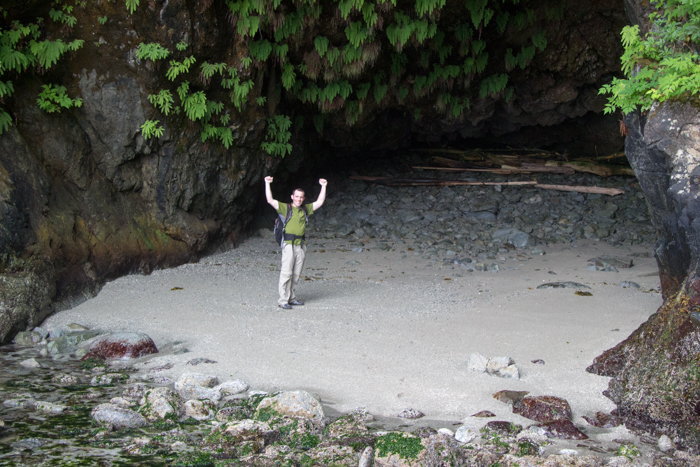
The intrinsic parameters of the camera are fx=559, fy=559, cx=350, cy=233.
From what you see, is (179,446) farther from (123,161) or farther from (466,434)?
(123,161)

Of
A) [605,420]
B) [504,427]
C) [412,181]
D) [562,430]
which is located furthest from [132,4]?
[412,181]

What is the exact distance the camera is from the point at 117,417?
444 centimetres

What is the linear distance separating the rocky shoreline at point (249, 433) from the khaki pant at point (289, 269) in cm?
245

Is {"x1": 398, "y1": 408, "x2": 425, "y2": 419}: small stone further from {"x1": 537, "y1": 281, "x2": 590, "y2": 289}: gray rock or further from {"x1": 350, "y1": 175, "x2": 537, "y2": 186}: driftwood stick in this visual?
{"x1": 350, "y1": 175, "x2": 537, "y2": 186}: driftwood stick

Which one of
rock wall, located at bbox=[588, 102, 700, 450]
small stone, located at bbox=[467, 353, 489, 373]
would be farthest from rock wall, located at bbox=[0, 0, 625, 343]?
rock wall, located at bbox=[588, 102, 700, 450]

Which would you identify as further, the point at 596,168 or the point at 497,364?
the point at 596,168

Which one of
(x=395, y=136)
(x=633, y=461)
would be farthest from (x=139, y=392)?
(x=395, y=136)

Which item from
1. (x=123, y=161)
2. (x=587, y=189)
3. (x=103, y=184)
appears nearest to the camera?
(x=103, y=184)

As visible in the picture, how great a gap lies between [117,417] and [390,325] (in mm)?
3386

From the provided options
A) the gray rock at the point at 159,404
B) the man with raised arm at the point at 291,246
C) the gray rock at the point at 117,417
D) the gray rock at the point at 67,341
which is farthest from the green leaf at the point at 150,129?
the gray rock at the point at 117,417

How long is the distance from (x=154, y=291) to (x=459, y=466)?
5900 millimetres

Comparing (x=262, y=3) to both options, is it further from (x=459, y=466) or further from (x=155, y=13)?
(x=459, y=466)

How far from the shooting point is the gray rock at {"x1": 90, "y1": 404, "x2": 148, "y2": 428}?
4418mm

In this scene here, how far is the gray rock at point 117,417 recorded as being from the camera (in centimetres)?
442
